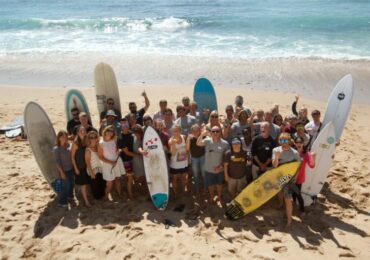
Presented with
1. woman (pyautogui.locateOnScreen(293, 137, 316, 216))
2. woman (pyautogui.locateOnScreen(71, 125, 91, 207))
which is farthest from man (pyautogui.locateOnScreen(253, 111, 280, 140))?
woman (pyautogui.locateOnScreen(71, 125, 91, 207))

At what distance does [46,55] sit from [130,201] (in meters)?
14.1

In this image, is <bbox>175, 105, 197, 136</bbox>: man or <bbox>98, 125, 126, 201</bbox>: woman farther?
<bbox>175, 105, 197, 136</bbox>: man

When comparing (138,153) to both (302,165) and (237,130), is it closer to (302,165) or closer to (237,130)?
(237,130)

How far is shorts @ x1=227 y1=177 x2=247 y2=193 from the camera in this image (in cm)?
563

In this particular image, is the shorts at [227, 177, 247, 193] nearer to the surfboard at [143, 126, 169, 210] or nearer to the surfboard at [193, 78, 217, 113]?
the surfboard at [143, 126, 169, 210]

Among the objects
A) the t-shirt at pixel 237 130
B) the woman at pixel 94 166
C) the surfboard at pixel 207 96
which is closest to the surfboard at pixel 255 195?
the t-shirt at pixel 237 130

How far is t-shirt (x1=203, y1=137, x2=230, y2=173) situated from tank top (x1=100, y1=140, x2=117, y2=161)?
1.40 metres

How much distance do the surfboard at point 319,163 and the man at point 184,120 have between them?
6.84ft

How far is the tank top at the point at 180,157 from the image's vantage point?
18.5ft

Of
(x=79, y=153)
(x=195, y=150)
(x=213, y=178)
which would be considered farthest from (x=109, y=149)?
(x=213, y=178)

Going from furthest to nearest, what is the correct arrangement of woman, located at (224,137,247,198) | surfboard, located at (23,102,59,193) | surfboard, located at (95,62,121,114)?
surfboard, located at (95,62,121,114), surfboard, located at (23,102,59,193), woman, located at (224,137,247,198)

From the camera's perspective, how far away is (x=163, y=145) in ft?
18.8

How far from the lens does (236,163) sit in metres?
5.41

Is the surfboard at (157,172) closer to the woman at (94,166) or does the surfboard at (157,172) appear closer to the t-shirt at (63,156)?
the woman at (94,166)
